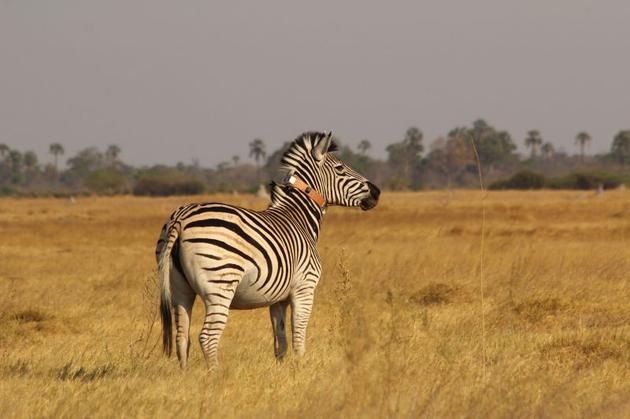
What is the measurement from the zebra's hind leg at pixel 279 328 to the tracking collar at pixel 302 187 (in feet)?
3.33

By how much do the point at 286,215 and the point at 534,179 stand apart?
243 ft

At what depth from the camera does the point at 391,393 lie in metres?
5.59

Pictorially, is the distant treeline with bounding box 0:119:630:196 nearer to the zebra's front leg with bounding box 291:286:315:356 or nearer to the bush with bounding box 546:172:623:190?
the bush with bounding box 546:172:623:190

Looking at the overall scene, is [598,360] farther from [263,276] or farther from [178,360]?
[178,360]

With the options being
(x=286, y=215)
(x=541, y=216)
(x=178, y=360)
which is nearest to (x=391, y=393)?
(x=178, y=360)

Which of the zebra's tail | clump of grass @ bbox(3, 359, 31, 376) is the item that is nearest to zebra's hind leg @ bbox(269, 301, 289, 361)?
the zebra's tail

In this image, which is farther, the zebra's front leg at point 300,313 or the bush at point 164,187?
the bush at point 164,187

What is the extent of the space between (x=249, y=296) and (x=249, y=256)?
1.14 ft

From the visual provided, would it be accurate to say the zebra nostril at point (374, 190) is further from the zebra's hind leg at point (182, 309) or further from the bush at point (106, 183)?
→ the bush at point (106, 183)

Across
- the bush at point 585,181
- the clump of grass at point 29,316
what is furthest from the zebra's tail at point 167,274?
the bush at point 585,181

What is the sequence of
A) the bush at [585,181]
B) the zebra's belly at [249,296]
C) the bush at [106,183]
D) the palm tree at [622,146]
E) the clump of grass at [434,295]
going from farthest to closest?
1. the palm tree at [622,146]
2. the bush at [106,183]
3. the bush at [585,181]
4. the clump of grass at [434,295]
5. the zebra's belly at [249,296]

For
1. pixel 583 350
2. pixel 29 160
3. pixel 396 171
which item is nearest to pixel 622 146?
pixel 396 171

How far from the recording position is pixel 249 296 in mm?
7367

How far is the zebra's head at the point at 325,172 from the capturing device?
28.1ft
